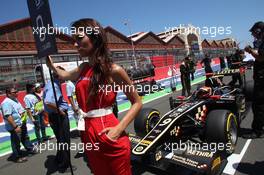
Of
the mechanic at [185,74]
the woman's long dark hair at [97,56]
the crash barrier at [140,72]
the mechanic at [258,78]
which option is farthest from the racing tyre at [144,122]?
the crash barrier at [140,72]

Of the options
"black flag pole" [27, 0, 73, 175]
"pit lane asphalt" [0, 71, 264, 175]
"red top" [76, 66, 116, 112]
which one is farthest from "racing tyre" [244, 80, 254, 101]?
"red top" [76, 66, 116, 112]

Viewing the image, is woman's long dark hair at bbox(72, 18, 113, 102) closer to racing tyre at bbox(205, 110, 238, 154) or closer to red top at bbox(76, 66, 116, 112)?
red top at bbox(76, 66, 116, 112)

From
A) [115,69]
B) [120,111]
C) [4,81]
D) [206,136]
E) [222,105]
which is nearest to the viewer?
[115,69]

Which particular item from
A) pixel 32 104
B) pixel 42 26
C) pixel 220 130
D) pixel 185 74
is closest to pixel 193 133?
pixel 220 130

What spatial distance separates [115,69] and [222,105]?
3.83m

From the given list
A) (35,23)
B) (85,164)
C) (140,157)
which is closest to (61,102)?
(85,164)

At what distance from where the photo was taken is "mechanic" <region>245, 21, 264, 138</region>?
454 cm

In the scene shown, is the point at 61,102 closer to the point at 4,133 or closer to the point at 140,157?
the point at 140,157

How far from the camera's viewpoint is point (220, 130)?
4.31 metres

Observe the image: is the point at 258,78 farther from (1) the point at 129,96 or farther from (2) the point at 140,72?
(2) the point at 140,72

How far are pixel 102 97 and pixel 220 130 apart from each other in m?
2.99

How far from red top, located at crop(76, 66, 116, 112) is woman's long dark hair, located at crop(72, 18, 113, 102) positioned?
0.04 m

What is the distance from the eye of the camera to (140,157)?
13.0 feet

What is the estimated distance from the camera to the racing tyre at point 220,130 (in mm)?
4309
